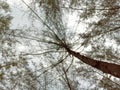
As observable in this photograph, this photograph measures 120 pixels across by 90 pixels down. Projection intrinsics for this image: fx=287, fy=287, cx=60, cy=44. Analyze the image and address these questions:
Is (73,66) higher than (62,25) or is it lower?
lower

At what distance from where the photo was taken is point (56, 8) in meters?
5.88

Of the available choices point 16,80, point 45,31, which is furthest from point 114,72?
point 16,80

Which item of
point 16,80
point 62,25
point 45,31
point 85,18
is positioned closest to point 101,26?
point 85,18

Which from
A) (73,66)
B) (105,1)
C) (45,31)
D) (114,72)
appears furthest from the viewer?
(73,66)

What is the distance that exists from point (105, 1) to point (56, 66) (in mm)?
1804

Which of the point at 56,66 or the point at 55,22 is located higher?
the point at 55,22

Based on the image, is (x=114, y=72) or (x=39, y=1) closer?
(x=114, y=72)

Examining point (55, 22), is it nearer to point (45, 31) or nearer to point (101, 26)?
point (45, 31)

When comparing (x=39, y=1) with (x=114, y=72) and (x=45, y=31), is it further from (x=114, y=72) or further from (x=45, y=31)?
(x=114, y=72)

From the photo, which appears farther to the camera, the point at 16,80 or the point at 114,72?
the point at 16,80

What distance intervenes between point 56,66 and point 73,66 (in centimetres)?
46

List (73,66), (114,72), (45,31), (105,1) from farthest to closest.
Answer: (73,66) < (45,31) < (105,1) < (114,72)

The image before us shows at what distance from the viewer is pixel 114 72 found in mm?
4293

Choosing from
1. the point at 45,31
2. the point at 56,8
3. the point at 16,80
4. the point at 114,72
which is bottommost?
the point at 16,80
